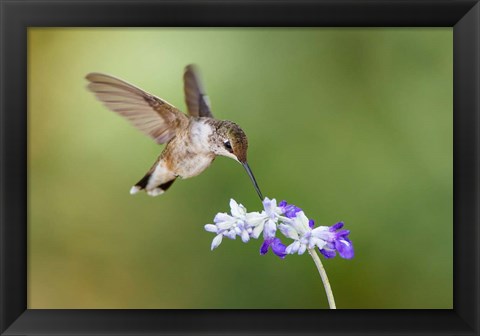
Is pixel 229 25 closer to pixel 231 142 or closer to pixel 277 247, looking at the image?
pixel 231 142

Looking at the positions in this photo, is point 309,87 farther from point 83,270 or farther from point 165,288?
point 83,270

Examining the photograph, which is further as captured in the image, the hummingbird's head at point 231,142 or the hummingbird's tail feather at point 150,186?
the hummingbird's tail feather at point 150,186

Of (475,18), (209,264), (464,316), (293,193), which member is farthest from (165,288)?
(475,18)

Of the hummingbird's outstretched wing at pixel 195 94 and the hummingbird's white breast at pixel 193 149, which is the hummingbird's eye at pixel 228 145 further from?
the hummingbird's outstretched wing at pixel 195 94

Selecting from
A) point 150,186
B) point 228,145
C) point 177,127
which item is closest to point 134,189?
point 150,186

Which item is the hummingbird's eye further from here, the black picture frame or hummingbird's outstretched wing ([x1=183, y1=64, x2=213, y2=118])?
the black picture frame

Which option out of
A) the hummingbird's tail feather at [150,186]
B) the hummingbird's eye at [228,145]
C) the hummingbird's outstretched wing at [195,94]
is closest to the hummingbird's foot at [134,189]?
the hummingbird's tail feather at [150,186]

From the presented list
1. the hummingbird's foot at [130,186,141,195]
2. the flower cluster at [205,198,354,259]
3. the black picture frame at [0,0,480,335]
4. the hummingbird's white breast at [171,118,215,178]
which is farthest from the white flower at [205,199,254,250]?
the hummingbird's foot at [130,186,141,195]
